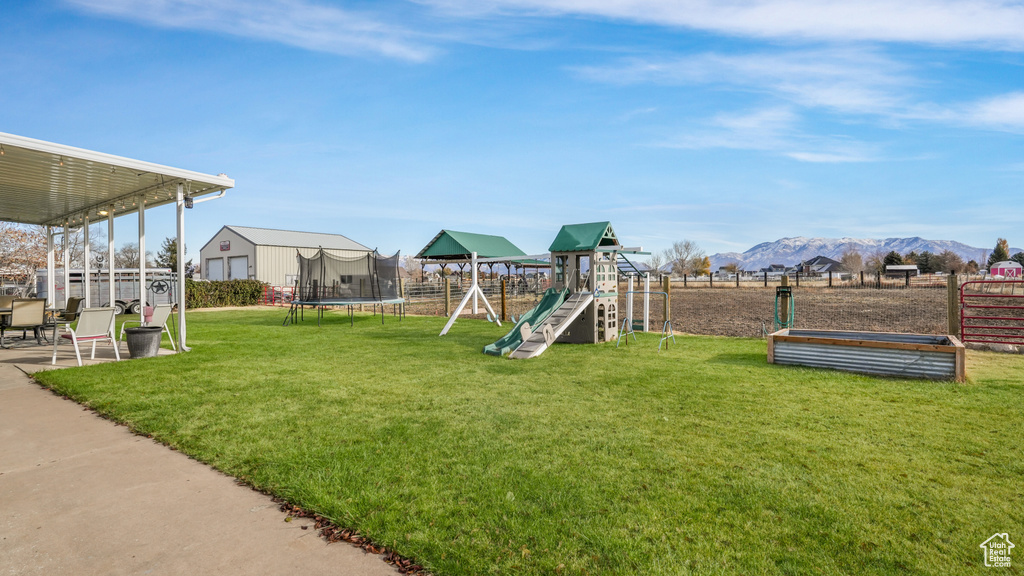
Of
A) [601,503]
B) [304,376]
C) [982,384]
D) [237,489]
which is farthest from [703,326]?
[237,489]

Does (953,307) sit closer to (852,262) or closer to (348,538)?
(348,538)

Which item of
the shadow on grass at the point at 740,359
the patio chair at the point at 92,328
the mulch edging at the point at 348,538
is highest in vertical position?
the patio chair at the point at 92,328

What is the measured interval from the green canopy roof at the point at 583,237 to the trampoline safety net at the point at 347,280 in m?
6.18

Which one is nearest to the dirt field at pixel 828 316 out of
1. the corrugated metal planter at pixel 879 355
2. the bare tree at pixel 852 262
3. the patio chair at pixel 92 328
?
the corrugated metal planter at pixel 879 355

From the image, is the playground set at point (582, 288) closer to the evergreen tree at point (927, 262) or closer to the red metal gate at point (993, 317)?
the red metal gate at point (993, 317)

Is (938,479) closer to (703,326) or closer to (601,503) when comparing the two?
(601,503)

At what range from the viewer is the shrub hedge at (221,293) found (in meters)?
22.6

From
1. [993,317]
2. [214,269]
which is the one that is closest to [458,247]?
[993,317]

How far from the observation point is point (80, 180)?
9570 millimetres

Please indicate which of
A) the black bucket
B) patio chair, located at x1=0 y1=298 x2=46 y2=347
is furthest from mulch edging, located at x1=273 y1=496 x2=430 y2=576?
patio chair, located at x1=0 y1=298 x2=46 y2=347

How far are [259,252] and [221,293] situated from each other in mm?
11318

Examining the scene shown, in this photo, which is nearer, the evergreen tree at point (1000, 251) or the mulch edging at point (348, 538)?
the mulch edging at point (348, 538)

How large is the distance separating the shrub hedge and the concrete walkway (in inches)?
814

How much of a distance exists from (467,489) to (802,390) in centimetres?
449
